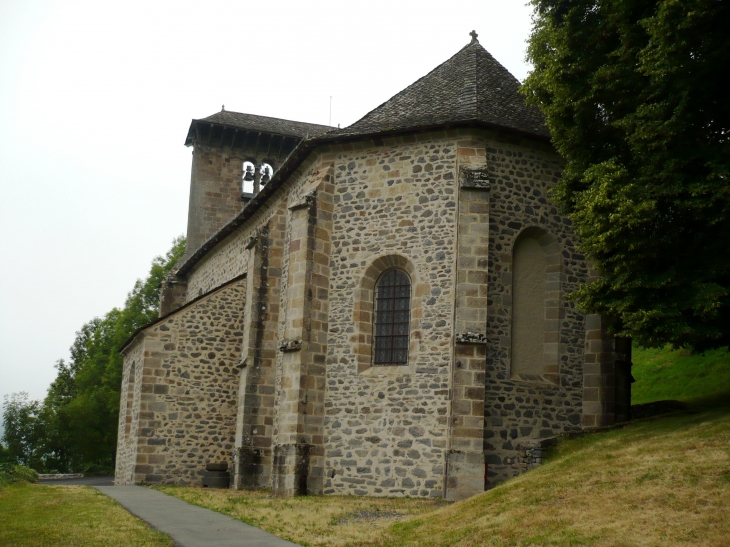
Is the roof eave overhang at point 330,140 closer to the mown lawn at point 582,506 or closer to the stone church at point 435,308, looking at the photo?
the stone church at point 435,308

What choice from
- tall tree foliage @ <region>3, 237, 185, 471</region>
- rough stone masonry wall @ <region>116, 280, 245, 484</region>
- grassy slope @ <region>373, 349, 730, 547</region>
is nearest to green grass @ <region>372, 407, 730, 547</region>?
grassy slope @ <region>373, 349, 730, 547</region>

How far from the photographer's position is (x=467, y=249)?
1681 cm

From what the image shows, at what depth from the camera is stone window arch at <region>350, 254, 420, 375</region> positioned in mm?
17312

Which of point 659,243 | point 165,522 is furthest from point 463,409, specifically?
point 165,522

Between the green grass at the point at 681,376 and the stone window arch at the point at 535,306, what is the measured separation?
743 centimetres

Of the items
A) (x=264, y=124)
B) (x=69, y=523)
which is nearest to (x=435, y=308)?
(x=69, y=523)

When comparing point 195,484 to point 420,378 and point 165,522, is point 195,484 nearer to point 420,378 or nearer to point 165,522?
point 420,378

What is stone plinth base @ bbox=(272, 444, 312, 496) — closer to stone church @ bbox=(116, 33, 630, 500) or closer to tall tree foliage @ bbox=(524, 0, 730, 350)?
stone church @ bbox=(116, 33, 630, 500)

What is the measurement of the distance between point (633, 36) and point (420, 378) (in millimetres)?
7521

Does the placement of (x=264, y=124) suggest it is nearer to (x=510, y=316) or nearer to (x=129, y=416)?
(x=129, y=416)

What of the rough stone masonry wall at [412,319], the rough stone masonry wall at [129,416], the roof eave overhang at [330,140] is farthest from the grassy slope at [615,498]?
the rough stone masonry wall at [129,416]

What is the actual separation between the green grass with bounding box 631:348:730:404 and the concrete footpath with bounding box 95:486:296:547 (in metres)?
14.7

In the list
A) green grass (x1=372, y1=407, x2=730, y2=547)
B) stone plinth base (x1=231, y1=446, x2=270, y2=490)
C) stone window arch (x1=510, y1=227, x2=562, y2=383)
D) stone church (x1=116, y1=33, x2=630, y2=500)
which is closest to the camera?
green grass (x1=372, y1=407, x2=730, y2=547)

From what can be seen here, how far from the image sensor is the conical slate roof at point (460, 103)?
58.1 ft
